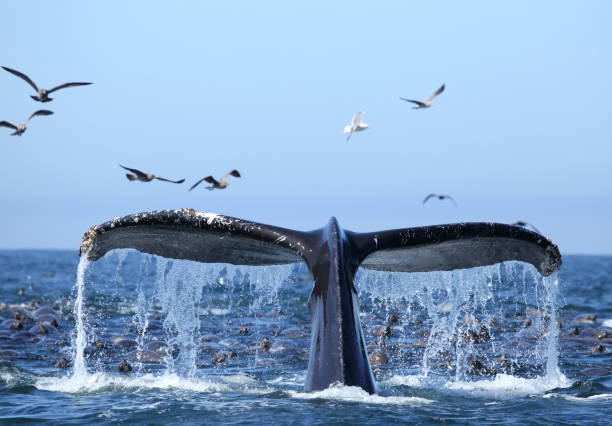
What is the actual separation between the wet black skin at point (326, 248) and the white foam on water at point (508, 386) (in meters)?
2.00

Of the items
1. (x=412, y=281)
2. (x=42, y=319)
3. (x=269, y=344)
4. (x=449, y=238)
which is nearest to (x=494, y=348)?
(x=269, y=344)

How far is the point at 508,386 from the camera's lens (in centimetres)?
1188

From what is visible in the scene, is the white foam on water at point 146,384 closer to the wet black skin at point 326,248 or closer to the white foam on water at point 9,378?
the white foam on water at point 9,378

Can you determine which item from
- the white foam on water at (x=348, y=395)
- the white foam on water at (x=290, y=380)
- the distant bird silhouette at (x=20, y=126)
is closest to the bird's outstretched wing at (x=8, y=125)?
the distant bird silhouette at (x=20, y=126)

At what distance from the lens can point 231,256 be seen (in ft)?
32.3

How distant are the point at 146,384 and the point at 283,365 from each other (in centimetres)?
277

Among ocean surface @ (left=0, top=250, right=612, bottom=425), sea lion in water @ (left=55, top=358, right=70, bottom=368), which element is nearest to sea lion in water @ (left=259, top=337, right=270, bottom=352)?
ocean surface @ (left=0, top=250, right=612, bottom=425)

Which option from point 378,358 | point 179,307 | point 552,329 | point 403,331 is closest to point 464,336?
point 403,331

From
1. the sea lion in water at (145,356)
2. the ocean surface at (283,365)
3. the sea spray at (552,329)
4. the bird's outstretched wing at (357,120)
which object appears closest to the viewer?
the ocean surface at (283,365)

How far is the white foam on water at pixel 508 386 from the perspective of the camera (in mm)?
11227

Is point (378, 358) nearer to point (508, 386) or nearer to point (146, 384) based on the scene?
point (508, 386)

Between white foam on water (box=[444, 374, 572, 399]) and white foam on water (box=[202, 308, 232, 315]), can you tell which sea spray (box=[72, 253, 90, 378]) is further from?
white foam on water (box=[202, 308, 232, 315])

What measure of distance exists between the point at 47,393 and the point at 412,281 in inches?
176

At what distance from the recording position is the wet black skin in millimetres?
8969
